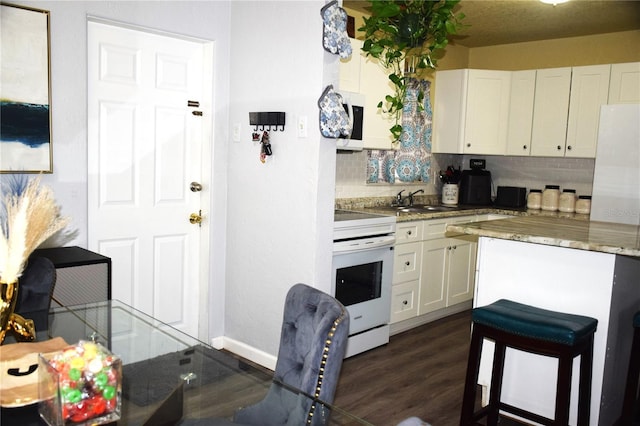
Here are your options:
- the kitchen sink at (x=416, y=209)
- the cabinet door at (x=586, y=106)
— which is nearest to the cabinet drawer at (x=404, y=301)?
the kitchen sink at (x=416, y=209)

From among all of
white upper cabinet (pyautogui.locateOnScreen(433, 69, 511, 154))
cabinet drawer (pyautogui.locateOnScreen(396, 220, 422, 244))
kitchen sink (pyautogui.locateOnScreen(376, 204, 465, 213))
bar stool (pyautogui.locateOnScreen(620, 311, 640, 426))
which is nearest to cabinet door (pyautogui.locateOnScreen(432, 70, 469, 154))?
white upper cabinet (pyautogui.locateOnScreen(433, 69, 511, 154))

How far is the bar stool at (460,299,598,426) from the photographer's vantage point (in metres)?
2.33

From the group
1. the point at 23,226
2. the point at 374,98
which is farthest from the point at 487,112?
the point at 23,226

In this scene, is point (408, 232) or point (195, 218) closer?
point (195, 218)

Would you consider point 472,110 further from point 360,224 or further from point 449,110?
point 360,224

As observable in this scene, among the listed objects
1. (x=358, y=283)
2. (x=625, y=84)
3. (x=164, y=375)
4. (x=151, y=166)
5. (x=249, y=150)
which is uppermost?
(x=625, y=84)

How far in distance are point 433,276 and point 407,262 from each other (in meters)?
0.43

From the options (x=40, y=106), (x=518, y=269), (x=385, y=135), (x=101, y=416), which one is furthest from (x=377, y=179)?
(x=101, y=416)

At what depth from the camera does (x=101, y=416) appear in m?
1.32

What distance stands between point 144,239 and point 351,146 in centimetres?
152

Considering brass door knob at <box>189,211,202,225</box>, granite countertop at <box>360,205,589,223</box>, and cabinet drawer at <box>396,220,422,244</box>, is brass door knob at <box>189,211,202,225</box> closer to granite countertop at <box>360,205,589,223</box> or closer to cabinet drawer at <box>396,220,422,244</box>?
granite countertop at <box>360,205,589,223</box>

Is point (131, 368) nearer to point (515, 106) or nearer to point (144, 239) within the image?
point (144, 239)

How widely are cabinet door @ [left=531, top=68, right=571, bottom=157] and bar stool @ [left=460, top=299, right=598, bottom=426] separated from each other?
2942mm

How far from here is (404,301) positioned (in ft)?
14.3
